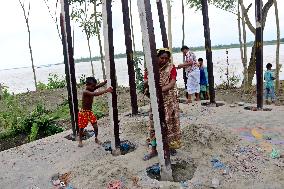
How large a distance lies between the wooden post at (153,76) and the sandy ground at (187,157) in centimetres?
50

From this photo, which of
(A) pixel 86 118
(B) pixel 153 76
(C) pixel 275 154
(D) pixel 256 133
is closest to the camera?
(B) pixel 153 76

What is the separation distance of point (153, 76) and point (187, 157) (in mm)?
1573

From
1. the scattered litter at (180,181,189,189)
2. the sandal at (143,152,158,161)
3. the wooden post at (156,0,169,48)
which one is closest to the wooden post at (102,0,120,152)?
the sandal at (143,152,158,161)

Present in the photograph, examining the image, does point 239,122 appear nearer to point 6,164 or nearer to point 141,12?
point 141,12

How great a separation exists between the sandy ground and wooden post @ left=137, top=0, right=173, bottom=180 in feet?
1.63

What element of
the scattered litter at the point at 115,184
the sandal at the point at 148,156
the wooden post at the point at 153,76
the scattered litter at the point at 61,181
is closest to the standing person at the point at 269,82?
the sandal at the point at 148,156

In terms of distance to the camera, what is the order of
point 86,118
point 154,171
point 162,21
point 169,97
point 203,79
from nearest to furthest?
point 154,171 < point 169,97 < point 86,118 < point 162,21 < point 203,79

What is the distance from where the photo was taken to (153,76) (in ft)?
14.6

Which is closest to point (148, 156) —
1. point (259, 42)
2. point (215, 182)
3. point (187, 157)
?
point (187, 157)

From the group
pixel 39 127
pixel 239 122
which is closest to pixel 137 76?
pixel 39 127

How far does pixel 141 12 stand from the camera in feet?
14.4

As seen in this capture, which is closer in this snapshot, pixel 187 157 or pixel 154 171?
pixel 154 171

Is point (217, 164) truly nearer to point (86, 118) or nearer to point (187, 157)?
point (187, 157)

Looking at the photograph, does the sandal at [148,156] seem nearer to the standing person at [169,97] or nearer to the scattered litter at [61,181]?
the standing person at [169,97]
